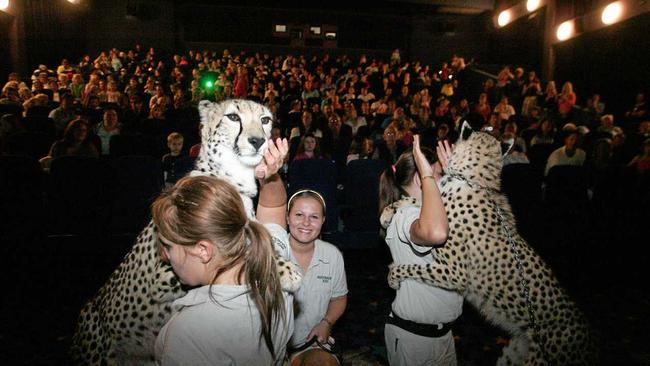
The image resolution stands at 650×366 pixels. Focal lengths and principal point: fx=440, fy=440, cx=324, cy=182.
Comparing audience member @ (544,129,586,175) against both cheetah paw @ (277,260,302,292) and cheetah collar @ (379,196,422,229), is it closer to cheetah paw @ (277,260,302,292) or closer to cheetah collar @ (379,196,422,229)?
cheetah collar @ (379,196,422,229)

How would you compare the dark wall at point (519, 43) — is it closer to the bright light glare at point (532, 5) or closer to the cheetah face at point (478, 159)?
the bright light glare at point (532, 5)

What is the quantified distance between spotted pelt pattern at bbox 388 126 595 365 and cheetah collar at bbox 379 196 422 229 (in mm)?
184

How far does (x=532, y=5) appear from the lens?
16047mm

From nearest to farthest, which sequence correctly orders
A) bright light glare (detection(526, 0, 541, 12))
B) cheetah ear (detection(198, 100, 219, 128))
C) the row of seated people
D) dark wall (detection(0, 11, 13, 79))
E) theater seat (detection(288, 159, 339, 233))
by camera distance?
cheetah ear (detection(198, 100, 219, 128)) → the row of seated people → theater seat (detection(288, 159, 339, 233)) → dark wall (detection(0, 11, 13, 79)) → bright light glare (detection(526, 0, 541, 12))

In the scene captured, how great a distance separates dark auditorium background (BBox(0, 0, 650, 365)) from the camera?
12.4 ft

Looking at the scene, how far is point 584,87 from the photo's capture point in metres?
13.9

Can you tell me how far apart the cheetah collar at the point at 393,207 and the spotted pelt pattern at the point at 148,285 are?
0.73m

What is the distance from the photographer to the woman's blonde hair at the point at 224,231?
1179 mm

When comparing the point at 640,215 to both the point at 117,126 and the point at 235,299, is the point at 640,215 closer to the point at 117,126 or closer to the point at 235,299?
the point at 235,299

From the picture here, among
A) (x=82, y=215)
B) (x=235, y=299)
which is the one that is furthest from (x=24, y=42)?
(x=235, y=299)

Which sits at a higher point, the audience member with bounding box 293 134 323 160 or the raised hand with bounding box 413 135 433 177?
the audience member with bounding box 293 134 323 160

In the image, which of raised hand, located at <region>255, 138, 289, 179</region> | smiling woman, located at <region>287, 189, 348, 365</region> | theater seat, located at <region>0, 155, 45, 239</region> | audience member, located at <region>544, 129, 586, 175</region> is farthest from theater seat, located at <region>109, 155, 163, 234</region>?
audience member, located at <region>544, 129, 586, 175</region>

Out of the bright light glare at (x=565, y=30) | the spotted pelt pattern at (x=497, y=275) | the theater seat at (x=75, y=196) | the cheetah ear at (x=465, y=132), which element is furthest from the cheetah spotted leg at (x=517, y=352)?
the bright light glare at (x=565, y=30)

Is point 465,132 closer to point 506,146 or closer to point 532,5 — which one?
point 506,146
